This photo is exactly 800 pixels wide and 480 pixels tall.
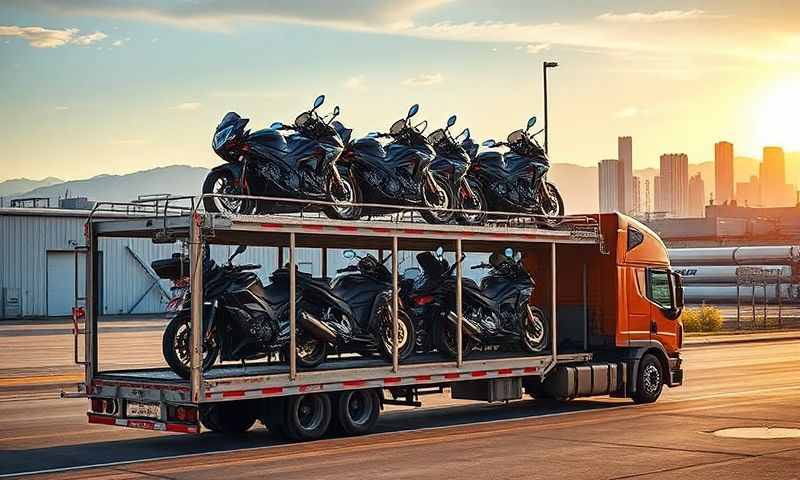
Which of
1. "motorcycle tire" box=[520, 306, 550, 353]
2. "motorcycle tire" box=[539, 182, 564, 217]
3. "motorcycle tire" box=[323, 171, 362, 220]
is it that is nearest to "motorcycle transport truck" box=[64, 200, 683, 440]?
"motorcycle tire" box=[520, 306, 550, 353]

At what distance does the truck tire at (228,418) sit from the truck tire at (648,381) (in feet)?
23.3

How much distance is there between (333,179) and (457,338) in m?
2.83

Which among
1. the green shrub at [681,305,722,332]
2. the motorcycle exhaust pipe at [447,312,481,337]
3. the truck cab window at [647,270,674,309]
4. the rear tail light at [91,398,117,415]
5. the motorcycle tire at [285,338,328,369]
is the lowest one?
the green shrub at [681,305,722,332]

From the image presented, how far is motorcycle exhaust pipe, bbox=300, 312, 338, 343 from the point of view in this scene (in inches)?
619

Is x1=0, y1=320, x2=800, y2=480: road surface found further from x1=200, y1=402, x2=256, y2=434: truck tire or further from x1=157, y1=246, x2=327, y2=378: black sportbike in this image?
x1=157, y1=246, x2=327, y2=378: black sportbike

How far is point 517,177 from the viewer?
20.7 meters

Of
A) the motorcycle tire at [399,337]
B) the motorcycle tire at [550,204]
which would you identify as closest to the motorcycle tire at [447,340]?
the motorcycle tire at [399,337]

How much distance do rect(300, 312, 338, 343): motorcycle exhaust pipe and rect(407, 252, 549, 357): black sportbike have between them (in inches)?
93.7

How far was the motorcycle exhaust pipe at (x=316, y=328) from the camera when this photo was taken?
15719mm

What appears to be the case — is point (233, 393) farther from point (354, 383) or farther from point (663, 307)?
point (663, 307)

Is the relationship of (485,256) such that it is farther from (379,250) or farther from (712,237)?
(712,237)

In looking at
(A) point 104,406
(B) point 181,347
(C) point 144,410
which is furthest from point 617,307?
(A) point 104,406

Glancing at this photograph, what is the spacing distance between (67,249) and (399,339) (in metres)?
44.6

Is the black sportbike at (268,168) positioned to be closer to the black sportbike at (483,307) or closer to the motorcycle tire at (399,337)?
the motorcycle tire at (399,337)
